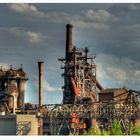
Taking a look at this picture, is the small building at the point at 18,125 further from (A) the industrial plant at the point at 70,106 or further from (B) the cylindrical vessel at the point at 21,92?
(B) the cylindrical vessel at the point at 21,92

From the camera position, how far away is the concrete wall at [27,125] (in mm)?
29138

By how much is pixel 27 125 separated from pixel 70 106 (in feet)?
14.4

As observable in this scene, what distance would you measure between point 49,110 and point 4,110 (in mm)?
3883

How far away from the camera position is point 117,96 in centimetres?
3403

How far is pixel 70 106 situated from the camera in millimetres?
32688

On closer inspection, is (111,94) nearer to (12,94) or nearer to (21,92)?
A: (21,92)

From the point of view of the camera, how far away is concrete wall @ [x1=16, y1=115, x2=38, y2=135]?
29138 mm

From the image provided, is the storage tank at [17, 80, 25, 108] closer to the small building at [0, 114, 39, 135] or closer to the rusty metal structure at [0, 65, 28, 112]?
the rusty metal structure at [0, 65, 28, 112]

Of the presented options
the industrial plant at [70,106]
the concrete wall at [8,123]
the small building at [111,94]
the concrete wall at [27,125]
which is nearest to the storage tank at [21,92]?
the industrial plant at [70,106]

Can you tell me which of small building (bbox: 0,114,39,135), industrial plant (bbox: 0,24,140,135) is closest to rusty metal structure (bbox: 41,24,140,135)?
industrial plant (bbox: 0,24,140,135)

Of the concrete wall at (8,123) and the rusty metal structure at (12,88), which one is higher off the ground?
the rusty metal structure at (12,88)

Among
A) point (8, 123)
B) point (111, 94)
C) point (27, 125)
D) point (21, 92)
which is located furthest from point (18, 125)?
point (111, 94)

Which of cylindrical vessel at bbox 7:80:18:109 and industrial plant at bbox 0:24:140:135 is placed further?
cylindrical vessel at bbox 7:80:18:109
